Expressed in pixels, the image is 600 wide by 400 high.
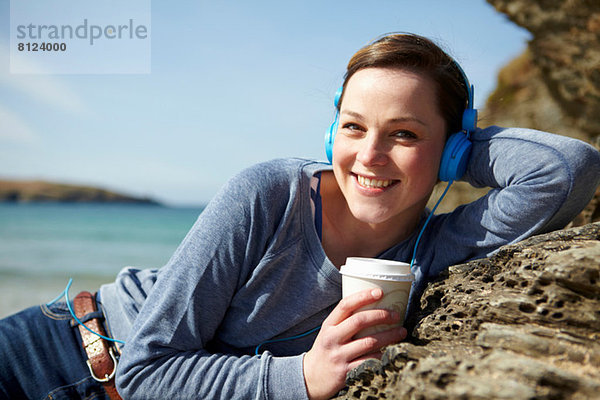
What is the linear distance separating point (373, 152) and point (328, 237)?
55 cm

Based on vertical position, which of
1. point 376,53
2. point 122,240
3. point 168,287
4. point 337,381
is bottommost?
point 122,240

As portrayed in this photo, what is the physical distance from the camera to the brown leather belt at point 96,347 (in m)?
A: 2.65

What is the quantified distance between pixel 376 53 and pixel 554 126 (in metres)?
7.80

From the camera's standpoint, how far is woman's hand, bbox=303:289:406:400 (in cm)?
200

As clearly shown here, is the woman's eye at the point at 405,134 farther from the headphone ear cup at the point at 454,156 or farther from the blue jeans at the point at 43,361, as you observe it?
the blue jeans at the point at 43,361

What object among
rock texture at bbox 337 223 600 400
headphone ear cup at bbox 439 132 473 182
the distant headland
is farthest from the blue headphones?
the distant headland

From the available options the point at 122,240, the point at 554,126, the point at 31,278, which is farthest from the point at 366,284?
the point at 122,240

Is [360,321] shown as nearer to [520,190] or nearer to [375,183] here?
[375,183]

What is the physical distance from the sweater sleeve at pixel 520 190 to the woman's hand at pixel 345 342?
24.3 inches

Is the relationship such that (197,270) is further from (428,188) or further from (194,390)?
(428,188)

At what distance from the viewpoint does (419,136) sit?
245 cm

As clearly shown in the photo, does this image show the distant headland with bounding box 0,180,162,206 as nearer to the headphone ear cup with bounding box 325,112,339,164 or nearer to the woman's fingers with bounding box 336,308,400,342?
the headphone ear cup with bounding box 325,112,339,164

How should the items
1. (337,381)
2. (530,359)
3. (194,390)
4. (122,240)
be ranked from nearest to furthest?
(530,359), (337,381), (194,390), (122,240)

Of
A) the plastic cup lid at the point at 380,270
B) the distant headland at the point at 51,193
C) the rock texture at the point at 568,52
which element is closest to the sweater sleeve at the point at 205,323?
the plastic cup lid at the point at 380,270
